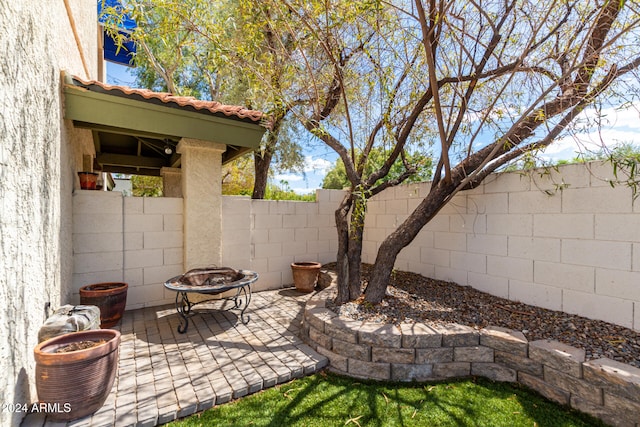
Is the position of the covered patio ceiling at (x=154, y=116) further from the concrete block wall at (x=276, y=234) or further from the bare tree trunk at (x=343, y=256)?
the bare tree trunk at (x=343, y=256)

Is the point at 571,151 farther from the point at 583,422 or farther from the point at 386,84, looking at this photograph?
the point at 583,422

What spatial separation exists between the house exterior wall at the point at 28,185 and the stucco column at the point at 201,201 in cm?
166

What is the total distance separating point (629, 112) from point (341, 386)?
13.1ft

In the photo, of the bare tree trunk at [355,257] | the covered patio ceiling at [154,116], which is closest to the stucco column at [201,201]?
the covered patio ceiling at [154,116]

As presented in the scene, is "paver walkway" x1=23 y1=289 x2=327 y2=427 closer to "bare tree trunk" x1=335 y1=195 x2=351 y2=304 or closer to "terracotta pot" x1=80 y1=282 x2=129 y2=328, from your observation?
"terracotta pot" x1=80 y1=282 x2=129 y2=328

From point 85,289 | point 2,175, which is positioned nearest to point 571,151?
point 2,175

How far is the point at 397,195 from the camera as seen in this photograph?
238 inches

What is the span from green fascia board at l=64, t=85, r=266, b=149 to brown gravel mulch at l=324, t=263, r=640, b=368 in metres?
3.11

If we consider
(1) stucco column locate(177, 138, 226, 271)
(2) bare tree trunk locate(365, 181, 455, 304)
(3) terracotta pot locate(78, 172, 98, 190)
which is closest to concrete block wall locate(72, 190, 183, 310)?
(1) stucco column locate(177, 138, 226, 271)

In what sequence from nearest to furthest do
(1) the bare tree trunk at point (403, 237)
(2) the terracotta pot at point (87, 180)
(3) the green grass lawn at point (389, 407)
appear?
(3) the green grass lawn at point (389, 407)
(1) the bare tree trunk at point (403, 237)
(2) the terracotta pot at point (87, 180)

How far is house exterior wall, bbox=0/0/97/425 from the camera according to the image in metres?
1.94

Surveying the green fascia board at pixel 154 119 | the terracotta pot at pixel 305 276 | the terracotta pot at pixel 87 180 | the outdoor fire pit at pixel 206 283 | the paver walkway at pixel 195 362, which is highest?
the green fascia board at pixel 154 119

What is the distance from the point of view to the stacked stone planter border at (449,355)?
2691mm

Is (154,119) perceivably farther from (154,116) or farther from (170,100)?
(170,100)
